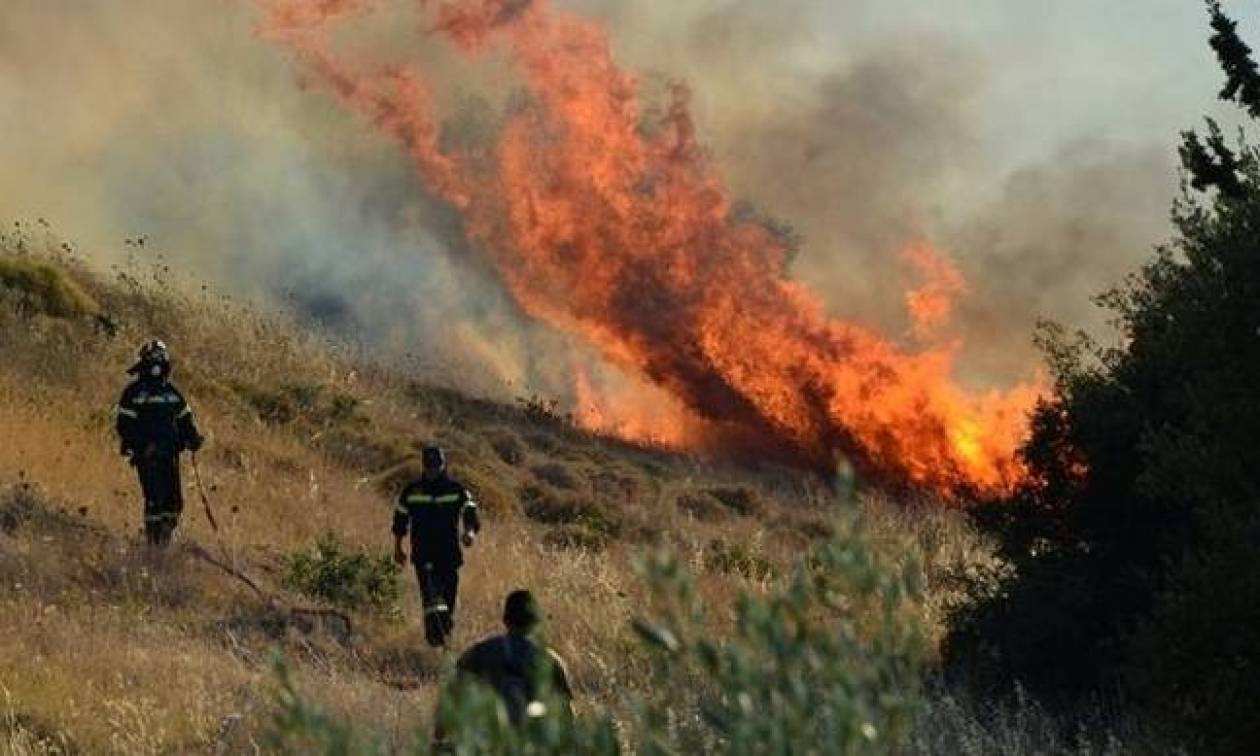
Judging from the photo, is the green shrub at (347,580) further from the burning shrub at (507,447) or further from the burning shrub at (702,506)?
the burning shrub at (507,447)

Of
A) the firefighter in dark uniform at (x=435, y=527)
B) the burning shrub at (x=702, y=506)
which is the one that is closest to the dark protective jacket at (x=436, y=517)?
the firefighter in dark uniform at (x=435, y=527)

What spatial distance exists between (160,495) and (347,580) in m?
2.48

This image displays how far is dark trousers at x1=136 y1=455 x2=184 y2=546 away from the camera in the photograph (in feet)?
55.6

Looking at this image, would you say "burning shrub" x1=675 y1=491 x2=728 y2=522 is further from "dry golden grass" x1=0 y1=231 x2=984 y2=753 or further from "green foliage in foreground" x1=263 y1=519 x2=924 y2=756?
"green foliage in foreground" x1=263 y1=519 x2=924 y2=756

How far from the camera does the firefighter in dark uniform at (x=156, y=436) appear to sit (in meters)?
16.9

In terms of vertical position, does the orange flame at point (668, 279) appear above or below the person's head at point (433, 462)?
above

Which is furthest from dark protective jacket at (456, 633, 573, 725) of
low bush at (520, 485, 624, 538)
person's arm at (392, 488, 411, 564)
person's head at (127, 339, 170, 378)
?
low bush at (520, 485, 624, 538)

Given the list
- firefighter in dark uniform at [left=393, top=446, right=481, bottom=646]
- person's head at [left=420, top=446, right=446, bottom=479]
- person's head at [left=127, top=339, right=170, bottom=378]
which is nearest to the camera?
person's head at [left=420, top=446, right=446, bottom=479]

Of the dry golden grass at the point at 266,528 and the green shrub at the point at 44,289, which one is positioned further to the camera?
the green shrub at the point at 44,289

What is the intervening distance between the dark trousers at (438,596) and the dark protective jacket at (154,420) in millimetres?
3392

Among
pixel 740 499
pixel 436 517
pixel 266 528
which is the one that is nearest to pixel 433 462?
pixel 436 517

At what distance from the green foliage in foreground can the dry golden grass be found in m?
0.35

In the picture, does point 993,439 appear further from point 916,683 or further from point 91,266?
point 916,683

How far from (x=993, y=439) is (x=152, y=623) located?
17.4 meters
